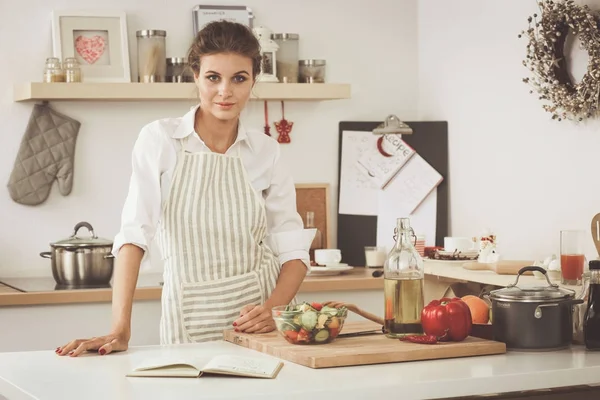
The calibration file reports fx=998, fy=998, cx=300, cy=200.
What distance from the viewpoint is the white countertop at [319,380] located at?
188 centimetres

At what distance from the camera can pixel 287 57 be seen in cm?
449

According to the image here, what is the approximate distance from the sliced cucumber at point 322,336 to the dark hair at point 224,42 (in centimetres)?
86

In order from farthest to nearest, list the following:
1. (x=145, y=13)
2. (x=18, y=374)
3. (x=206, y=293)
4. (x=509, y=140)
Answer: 1. (x=145, y=13)
2. (x=509, y=140)
3. (x=206, y=293)
4. (x=18, y=374)

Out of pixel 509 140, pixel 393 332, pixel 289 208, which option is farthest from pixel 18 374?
pixel 509 140

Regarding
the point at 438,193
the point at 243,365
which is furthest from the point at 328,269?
the point at 243,365

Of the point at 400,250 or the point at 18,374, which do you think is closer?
the point at 18,374

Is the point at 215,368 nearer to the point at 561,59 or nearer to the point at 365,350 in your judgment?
the point at 365,350

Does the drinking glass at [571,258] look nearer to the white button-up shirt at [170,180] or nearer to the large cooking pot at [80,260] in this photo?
the white button-up shirt at [170,180]

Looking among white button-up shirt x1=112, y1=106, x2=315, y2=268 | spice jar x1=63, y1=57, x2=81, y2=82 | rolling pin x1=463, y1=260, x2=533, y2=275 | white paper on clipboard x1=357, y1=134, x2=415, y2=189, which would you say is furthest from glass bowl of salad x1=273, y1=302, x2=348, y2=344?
white paper on clipboard x1=357, y1=134, x2=415, y2=189

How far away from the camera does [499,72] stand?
13.5 ft

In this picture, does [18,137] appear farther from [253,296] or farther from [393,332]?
[393,332]

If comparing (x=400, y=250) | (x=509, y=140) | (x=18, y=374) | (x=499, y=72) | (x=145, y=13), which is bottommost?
(x=18, y=374)

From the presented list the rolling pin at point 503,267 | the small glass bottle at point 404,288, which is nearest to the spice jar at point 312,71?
the rolling pin at point 503,267

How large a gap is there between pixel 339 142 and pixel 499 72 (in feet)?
2.97
